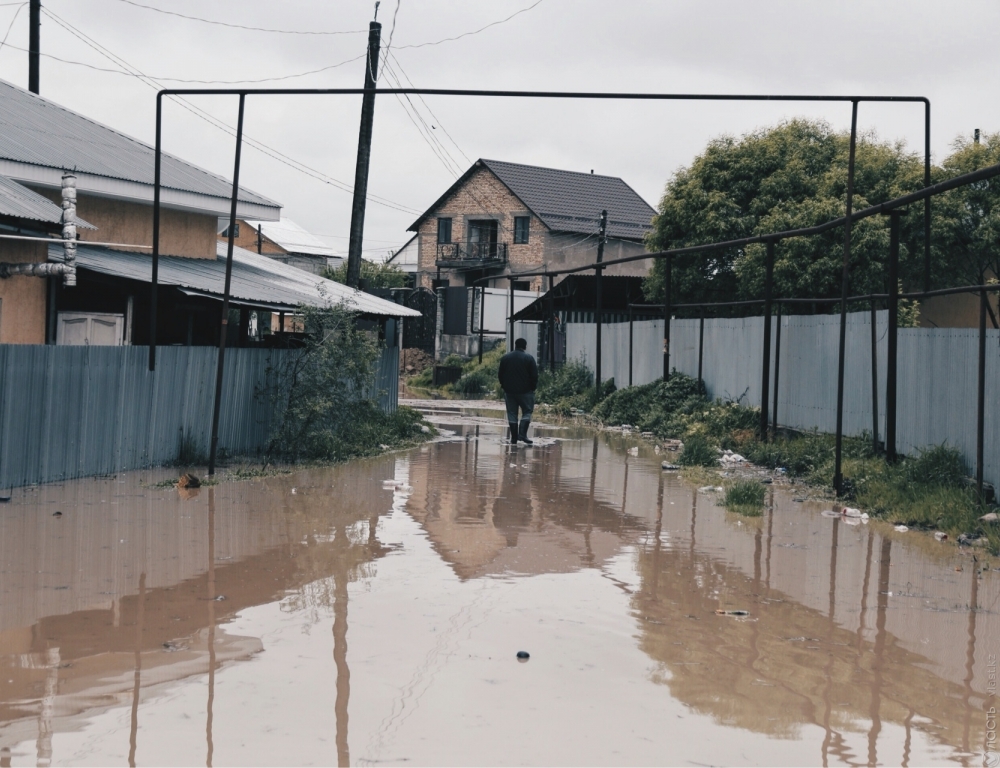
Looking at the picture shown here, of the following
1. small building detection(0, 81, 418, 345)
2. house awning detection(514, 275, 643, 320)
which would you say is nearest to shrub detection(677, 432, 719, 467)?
small building detection(0, 81, 418, 345)

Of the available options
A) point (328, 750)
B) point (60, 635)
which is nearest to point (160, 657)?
point (60, 635)

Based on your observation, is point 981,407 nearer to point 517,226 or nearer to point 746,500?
point 746,500

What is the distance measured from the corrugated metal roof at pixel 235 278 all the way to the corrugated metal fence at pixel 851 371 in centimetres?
646

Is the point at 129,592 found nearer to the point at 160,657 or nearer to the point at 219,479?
the point at 160,657

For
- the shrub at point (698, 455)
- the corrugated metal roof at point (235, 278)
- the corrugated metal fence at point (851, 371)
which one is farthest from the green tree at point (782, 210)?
the shrub at point (698, 455)

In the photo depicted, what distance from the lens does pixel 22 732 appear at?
5.20 m

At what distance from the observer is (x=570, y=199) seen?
57000 millimetres

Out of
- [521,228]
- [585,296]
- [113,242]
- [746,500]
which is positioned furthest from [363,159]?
[521,228]

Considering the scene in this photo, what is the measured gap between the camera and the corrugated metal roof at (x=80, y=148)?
17.3 m

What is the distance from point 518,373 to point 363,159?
6.13 m

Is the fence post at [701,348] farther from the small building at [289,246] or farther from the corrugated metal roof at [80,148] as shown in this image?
the small building at [289,246]

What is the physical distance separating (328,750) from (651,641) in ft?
8.63

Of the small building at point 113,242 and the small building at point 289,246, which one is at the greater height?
the small building at point 289,246

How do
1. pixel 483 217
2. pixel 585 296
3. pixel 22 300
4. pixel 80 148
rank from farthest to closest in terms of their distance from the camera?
1. pixel 483 217
2. pixel 585 296
3. pixel 80 148
4. pixel 22 300
